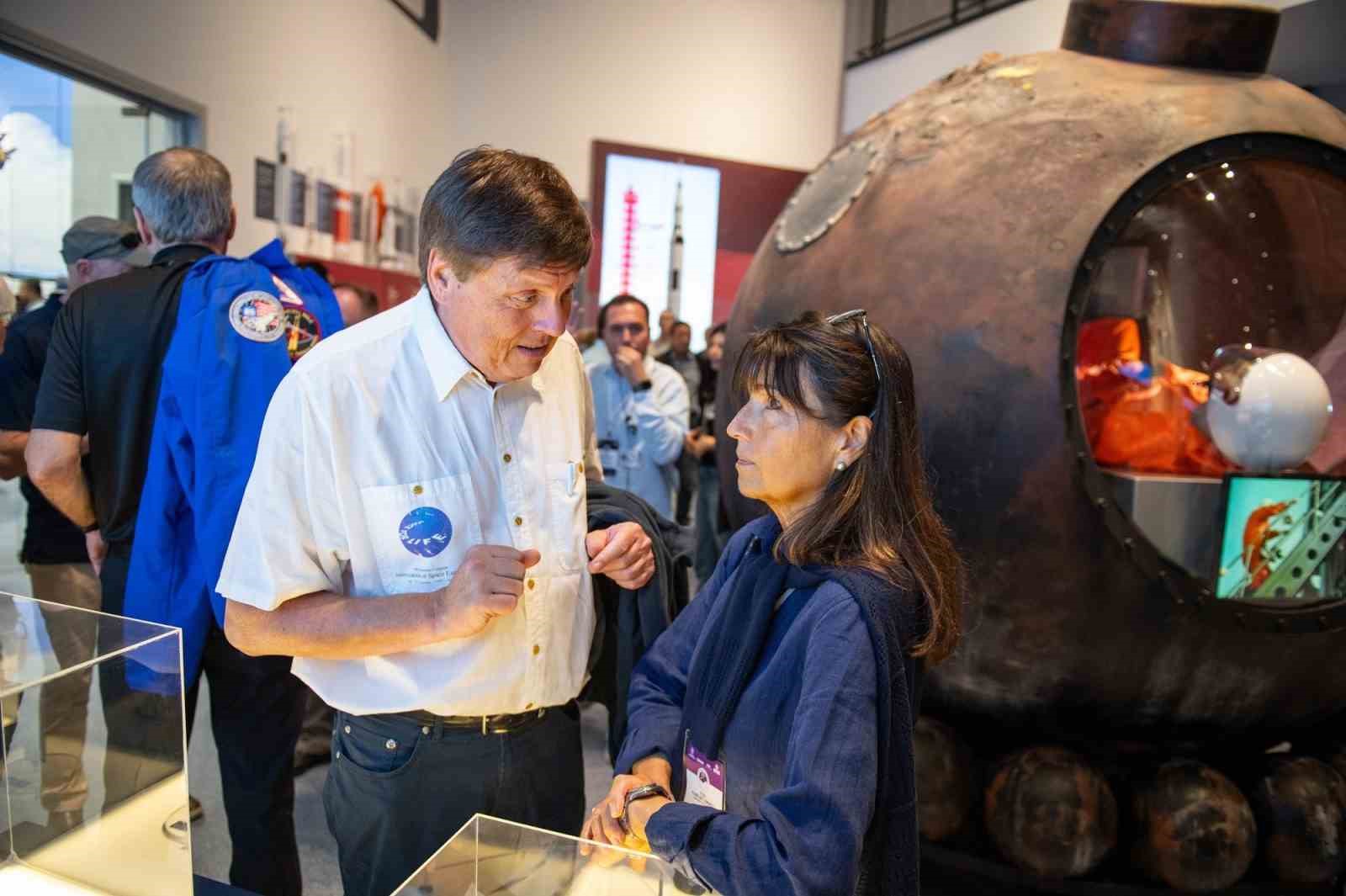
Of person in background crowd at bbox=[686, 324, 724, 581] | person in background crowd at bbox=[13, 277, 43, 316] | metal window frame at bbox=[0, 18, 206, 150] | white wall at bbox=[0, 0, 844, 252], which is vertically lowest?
person in background crowd at bbox=[686, 324, 724, 581]

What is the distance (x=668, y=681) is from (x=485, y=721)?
29 centimetres

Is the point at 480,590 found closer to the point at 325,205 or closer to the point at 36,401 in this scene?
the point at 36,401

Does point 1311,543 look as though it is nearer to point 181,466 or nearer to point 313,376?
point 313,376

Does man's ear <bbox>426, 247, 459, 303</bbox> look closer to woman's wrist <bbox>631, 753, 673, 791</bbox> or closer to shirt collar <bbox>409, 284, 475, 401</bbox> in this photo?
shirt collar <bbox>409, 284, 475, 401</bbox>

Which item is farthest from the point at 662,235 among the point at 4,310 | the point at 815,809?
the point at 815,809

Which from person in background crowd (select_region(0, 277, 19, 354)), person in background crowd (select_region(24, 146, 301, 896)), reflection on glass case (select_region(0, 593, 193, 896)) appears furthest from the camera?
person in background crowd (select_region(0, 277, 19, 354))

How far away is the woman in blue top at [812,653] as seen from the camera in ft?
3.92

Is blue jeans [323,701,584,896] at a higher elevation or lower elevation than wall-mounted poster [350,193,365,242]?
lower

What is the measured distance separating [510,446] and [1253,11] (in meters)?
2.50

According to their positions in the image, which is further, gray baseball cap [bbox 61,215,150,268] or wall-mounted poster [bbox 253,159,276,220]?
wall-mounted poster [bbox 253,159,276,220]

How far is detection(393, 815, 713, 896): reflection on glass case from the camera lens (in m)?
1.14

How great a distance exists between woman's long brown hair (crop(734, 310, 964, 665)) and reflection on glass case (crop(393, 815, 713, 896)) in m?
0.42

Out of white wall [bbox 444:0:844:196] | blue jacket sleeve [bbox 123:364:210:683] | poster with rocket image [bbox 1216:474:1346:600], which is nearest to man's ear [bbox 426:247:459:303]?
blue jacket sleeve [bbox 123:364:210:683]

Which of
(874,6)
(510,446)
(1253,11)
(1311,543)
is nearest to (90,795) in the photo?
(510,446)
